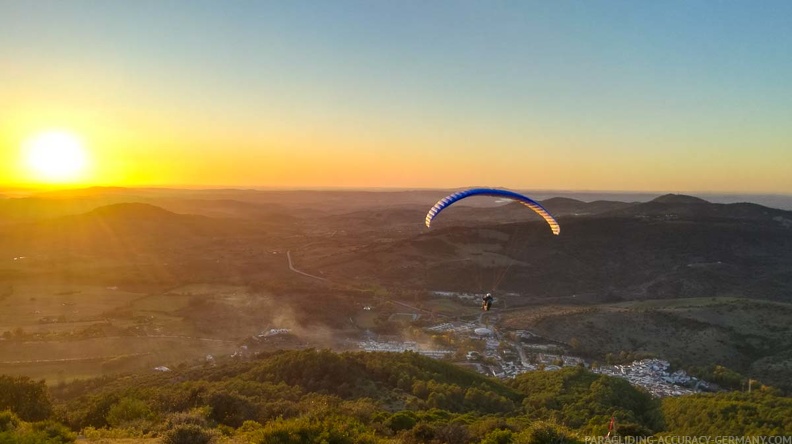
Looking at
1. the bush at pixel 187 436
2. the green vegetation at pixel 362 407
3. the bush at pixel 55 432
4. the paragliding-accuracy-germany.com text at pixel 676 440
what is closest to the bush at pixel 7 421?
the green vegetation at pixel 362 407

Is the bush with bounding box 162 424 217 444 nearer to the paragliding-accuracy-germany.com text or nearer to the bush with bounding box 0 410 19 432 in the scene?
the bush with bounding box 0 410 19 432

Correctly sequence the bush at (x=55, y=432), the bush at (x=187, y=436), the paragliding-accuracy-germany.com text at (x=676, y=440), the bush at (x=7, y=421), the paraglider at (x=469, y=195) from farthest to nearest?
1. the paraglider at (x=469, y=195)
2. the paragliding-accuracy-germany.com text at (x=676, y=440)
3. the bush at (x=7, y=421)
4. the bush at (x=55, y=432)
5. the bush at (x=187, y=436)

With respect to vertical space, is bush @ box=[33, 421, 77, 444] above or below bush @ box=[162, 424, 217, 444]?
below

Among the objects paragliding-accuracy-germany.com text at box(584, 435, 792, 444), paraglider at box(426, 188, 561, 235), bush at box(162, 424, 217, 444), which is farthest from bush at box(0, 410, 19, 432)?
paraglider at box(426, 188, 561, 235)

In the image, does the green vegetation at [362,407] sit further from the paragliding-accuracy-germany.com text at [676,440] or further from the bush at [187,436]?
the paragliding-accuracy-germany.com text at [676,440]

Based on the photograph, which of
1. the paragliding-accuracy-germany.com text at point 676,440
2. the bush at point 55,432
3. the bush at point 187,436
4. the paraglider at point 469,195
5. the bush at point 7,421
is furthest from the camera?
the paraglider at point 469,195

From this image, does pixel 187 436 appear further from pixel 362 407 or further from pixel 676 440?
pixel 676 440

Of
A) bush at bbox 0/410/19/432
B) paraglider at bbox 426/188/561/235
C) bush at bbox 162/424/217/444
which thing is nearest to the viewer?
bush at bbox 162/424/217/444

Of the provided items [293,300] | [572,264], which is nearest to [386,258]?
[293,300]

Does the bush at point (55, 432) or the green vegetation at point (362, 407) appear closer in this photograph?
the bush at point (55, 432)

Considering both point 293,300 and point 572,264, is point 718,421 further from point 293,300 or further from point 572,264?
point 572,264
